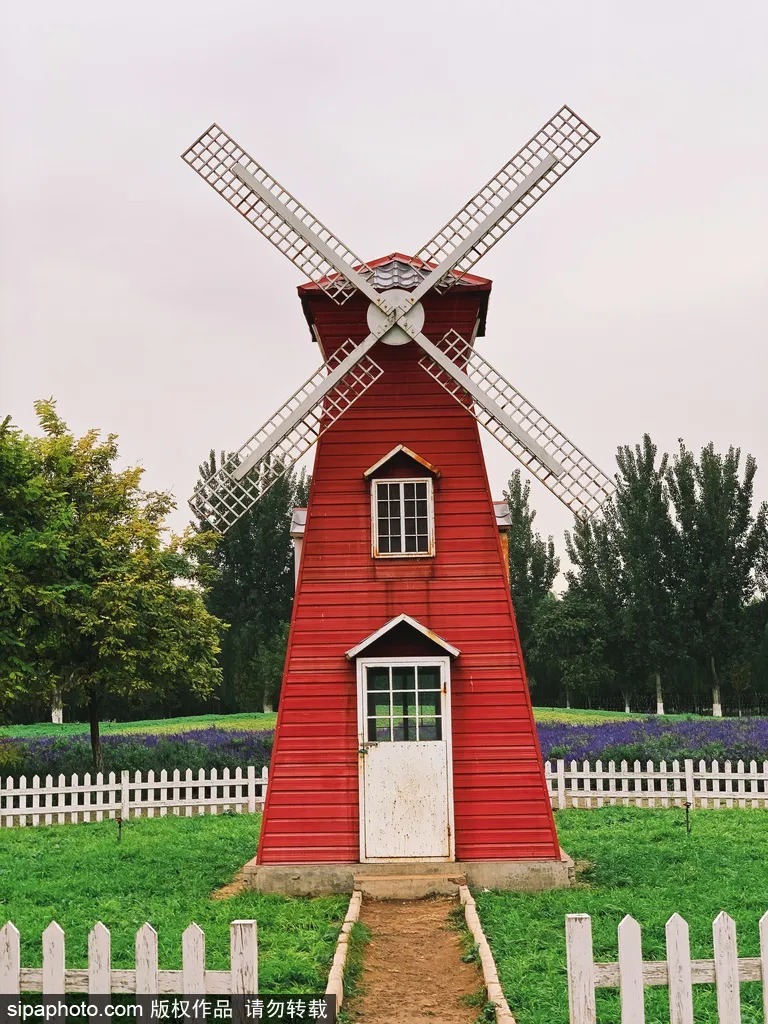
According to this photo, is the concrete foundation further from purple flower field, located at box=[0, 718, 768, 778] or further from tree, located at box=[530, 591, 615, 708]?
tree, located at box=[530, 591, 615, 708]

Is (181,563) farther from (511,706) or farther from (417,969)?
(417,969)

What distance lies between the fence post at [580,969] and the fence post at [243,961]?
151cm

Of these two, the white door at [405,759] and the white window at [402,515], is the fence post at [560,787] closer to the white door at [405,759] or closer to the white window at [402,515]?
the white door at [405,759]

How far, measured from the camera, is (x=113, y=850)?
44.4ft

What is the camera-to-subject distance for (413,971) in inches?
304

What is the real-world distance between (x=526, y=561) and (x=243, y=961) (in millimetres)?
47313

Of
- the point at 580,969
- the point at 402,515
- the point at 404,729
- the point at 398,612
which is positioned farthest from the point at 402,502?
the point at 580,969

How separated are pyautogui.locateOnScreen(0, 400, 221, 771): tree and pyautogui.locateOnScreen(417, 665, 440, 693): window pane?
8790 mm

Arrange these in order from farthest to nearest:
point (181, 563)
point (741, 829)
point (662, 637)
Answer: point (662, 637) < point (181, 563) < point (741, 829)

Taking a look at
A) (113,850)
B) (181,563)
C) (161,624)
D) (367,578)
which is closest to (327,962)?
(367,578)

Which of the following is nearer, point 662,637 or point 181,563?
point 181,563

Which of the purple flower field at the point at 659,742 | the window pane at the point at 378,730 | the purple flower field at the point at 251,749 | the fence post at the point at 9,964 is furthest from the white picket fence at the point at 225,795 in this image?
the fence post at the point at 9,964

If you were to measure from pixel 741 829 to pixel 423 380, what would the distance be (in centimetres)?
836

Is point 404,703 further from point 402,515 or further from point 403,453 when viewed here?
point 403,453
